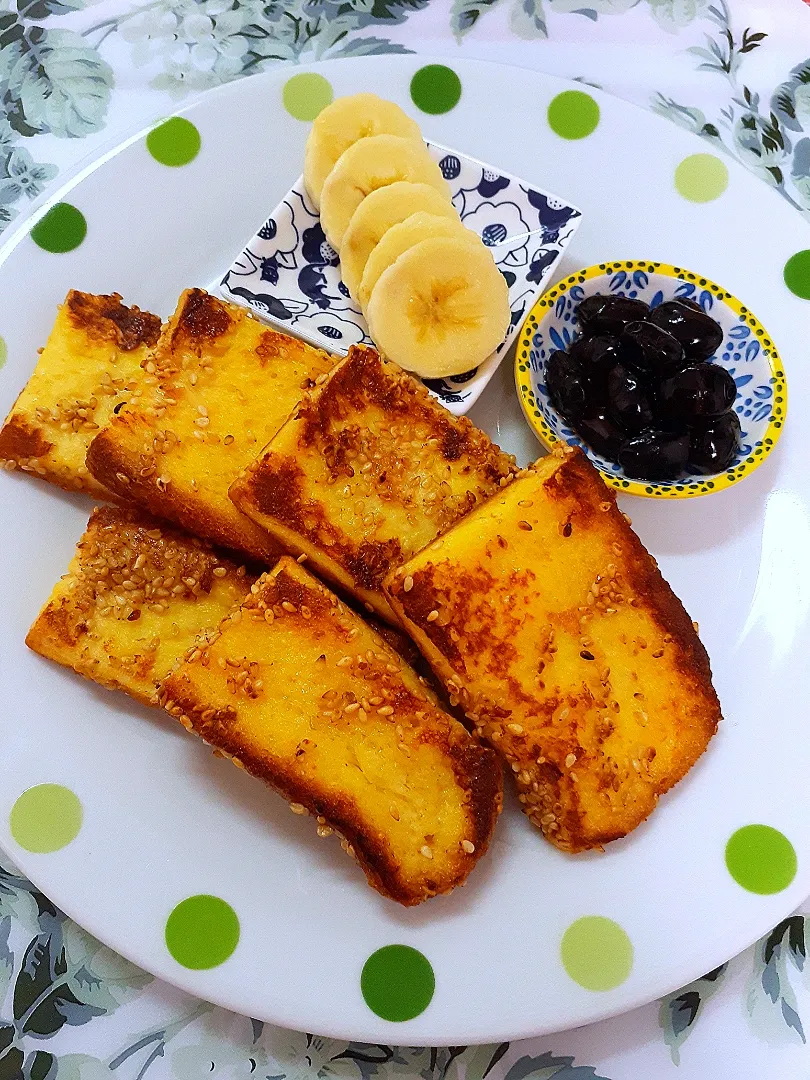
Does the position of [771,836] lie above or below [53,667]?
below

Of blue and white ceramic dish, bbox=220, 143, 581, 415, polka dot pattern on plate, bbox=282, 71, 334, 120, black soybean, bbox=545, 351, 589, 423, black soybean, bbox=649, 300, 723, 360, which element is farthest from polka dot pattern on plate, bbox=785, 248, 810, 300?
polka dot pattern on plate, bbox=282, 71, 334, 120

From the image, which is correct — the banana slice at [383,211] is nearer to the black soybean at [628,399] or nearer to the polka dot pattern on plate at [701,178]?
the black soybean at [628,399]

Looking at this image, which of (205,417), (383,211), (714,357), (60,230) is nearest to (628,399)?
(714,357)

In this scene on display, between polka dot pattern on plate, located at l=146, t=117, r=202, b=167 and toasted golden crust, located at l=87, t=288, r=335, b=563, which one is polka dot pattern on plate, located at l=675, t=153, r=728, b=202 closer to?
toasted golden crust, located at l=87, t=288, r=335, b=563

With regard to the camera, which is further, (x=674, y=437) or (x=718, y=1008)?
(x=674, y=437)

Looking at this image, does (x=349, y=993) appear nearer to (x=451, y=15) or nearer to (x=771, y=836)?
(x=771, y=836)

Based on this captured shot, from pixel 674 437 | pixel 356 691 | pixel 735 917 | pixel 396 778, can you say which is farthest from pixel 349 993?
pixel 674 437
